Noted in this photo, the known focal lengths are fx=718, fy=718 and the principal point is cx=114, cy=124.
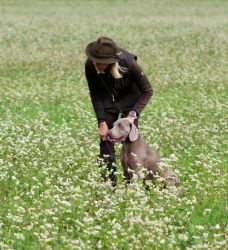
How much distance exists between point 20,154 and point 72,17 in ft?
124

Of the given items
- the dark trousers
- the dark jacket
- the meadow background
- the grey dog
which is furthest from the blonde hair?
the meadow background

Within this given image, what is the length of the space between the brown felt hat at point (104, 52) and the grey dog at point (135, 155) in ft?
2.77

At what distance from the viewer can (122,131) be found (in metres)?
9.24

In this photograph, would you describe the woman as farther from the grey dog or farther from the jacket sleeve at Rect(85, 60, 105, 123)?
the grey dog

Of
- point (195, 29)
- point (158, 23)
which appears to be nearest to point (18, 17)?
point (158, 23)

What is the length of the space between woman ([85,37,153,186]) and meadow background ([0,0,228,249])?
2.34ft

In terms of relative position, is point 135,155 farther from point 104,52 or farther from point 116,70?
point 104,52

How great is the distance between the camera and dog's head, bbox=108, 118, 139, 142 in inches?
364

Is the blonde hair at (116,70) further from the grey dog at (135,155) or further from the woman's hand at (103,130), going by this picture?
the woman's hand at (103,130)

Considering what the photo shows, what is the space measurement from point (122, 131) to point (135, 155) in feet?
1.18

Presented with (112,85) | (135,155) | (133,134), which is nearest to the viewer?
(135,155)

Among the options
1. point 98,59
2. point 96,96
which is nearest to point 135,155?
point 96,96

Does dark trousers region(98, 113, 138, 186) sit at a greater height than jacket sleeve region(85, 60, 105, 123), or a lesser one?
lesser

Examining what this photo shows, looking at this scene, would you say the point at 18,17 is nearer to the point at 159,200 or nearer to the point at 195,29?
the point at 195,29
